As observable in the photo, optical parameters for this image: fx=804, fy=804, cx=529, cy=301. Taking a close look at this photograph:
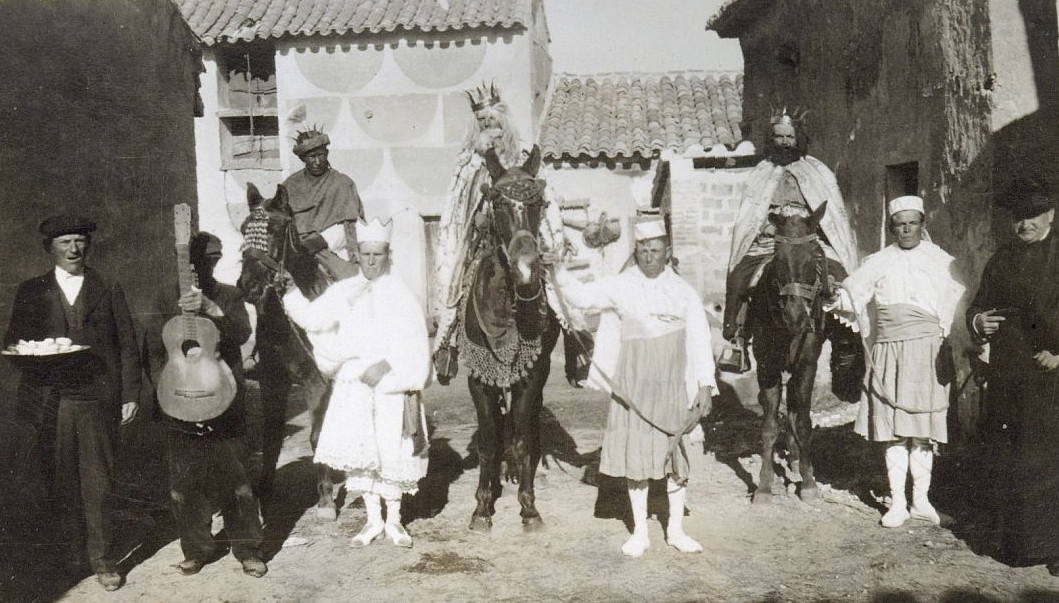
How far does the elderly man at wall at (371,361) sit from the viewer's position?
4809 millimetres

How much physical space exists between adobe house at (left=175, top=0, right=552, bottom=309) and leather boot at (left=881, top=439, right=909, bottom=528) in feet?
31.4

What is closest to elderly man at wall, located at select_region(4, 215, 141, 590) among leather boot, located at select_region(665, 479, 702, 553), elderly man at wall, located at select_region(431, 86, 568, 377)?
elderly man at wall, located at select_region(431, 86, 568, 377)

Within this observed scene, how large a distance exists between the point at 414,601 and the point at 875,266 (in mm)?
3578

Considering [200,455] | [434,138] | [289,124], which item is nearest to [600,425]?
[200,455]

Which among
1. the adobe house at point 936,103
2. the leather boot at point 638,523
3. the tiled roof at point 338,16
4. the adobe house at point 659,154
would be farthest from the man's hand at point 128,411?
the tiled roof at point 338,16

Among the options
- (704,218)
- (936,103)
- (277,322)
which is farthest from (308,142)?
(704,218)

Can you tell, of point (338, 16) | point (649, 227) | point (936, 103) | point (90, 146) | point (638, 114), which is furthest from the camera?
point (638, 114)

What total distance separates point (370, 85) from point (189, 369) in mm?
10570

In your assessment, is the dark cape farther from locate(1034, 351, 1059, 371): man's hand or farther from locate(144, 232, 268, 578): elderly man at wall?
locate(144, 232, 268, 578): elderly man at wall

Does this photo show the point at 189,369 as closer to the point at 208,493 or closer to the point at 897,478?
the point at 208,493

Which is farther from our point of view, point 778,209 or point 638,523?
point 778,209

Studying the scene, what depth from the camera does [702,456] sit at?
7.02 m

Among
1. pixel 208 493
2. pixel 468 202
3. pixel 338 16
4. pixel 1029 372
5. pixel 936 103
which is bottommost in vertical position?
pixel 208 493

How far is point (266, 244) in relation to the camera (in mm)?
5109
